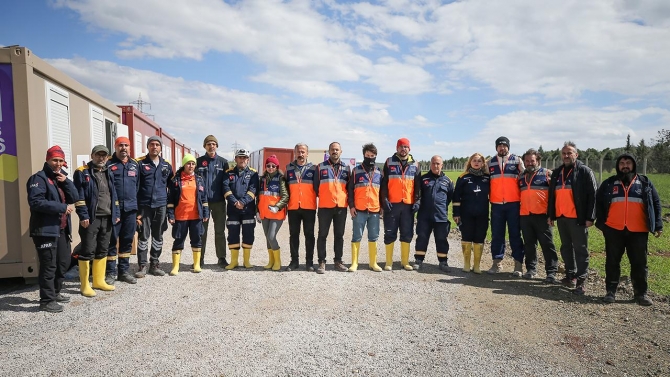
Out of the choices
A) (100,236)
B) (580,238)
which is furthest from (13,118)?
(580,238)

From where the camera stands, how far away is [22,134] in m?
5.27

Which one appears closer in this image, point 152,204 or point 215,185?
point 152,204

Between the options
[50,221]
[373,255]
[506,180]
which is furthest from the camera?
[373,255]

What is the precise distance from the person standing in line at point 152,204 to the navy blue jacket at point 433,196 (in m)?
4.27

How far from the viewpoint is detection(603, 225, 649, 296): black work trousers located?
562 cm

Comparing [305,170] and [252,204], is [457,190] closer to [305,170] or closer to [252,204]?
[305,170]

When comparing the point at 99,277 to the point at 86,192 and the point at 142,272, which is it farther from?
the point at 86,192

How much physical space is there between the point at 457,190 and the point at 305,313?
380cm

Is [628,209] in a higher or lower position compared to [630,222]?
higher

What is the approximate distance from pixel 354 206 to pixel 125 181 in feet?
12.0

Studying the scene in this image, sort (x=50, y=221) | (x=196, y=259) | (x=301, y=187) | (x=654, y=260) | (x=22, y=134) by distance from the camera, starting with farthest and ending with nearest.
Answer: (x=654, y=260)
(x=301, y=187)
(x=196, y=259)
(x=22, y=134)
(x=50, y=221)

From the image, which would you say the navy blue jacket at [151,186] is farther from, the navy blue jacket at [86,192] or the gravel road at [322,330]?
the gravel road at [322,330]

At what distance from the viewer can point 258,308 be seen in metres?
5.13

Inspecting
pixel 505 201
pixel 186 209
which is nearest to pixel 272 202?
pixel 186 209
